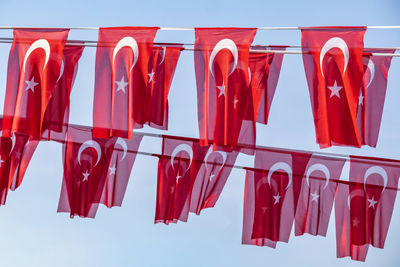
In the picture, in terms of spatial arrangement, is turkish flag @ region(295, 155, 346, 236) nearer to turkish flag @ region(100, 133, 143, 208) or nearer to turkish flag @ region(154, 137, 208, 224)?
turkish flag @ region(154, 137, 208, 224)

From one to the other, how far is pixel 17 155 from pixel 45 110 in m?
3.23

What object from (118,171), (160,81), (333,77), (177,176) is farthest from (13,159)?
(333,77)

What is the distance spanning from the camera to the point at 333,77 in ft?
49.5

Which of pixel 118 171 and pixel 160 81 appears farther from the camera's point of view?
pixel 118 171

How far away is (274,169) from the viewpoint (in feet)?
61.4

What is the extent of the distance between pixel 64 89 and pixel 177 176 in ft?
14.3

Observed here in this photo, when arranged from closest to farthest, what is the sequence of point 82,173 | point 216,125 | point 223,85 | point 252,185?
point 216,125 → point 223,85 → point 82,173 → point 252,185

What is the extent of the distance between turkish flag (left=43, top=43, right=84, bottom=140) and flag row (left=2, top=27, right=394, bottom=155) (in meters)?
0.03

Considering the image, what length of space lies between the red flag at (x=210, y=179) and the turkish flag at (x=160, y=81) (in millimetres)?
2727

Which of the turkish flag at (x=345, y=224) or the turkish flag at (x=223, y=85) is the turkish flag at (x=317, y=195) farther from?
the turkish flag at (x=223, y=85)

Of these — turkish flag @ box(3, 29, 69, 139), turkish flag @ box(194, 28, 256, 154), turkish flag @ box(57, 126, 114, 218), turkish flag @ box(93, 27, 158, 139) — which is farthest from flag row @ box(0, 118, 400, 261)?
turkish flag @ box(194, 28, 256, 154)

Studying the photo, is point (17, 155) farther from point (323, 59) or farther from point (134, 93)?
point (323, 59)

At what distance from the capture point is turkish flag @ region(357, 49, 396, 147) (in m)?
15.9

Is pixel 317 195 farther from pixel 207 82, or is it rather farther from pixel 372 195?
pixel 207 82
